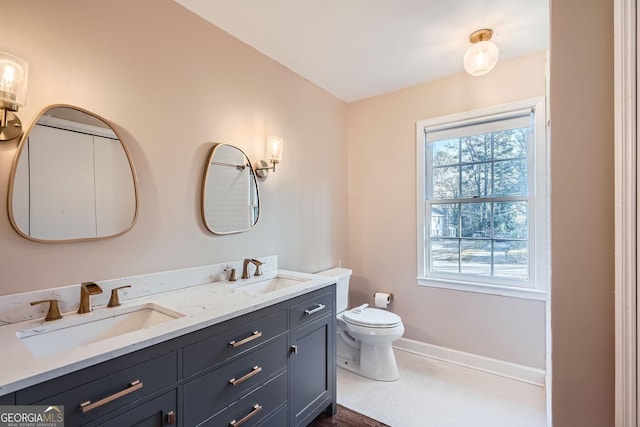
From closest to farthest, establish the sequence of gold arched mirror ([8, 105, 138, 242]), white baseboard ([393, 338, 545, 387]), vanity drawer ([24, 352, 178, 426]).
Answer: vanity drawer ([24, 352, 178, 426]) → gold arched mirror ([8, 105, 138, 242]) → white baseboard ([393, 338, 545, 387])

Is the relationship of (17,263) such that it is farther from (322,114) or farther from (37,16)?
(322,114)

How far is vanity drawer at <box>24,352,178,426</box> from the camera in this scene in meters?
0.85

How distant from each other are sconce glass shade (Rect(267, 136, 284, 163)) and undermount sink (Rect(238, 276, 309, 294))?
880 mm

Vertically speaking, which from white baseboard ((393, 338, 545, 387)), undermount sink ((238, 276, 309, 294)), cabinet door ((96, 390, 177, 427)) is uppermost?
undermount sink ((238, 276, 309, 294))

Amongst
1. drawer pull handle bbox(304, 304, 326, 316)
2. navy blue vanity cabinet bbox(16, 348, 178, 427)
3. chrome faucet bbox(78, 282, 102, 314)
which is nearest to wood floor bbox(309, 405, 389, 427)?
drawer pull handle bbox(304, 304, 326, 316)

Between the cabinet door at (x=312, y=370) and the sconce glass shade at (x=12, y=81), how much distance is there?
60.9 inches

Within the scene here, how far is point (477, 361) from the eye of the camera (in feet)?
8.18

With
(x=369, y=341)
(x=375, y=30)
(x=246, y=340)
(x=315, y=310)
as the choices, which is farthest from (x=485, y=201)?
(x=246, y=340)

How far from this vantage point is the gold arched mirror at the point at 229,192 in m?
1.86

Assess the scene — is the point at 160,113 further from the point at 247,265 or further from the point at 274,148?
the point at 247,265

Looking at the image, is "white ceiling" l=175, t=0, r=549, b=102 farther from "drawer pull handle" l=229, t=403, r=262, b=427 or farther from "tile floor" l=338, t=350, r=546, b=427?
"tile floor" l=338, t=350, r=546, b=427

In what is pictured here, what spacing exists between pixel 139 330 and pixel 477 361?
8.50 feet

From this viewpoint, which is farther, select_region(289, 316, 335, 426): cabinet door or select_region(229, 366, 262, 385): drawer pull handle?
select_region(289, 316, 335, 426): cabinet door

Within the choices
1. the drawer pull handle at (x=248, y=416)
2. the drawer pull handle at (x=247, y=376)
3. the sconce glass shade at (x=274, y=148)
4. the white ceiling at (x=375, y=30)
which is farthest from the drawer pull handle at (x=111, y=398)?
the white ceiling at (x=375, y=30)
